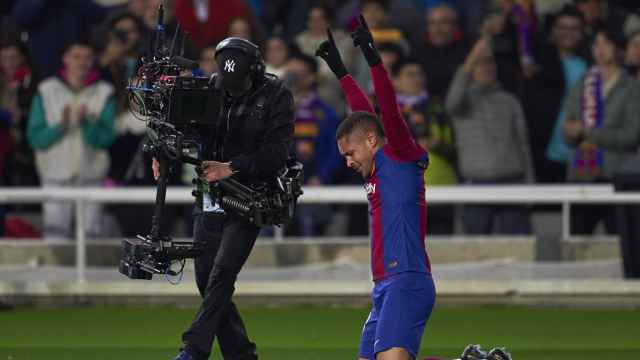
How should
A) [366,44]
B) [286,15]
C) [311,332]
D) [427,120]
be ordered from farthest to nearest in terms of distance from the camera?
[286,15] → [427,120] → [311,332] → [366,44]

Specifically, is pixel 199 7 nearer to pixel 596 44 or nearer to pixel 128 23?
pixel 128 23

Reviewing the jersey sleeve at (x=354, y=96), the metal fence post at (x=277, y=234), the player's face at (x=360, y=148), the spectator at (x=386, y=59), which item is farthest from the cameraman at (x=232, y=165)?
the spectator at (x=386, y=59)

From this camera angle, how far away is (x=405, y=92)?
1688cm

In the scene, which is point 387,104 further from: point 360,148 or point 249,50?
point 249,50

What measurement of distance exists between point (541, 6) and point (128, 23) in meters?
4.51

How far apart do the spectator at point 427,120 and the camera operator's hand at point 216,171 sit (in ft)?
20.0

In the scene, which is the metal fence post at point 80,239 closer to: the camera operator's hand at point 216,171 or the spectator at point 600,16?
the camera operator's hand at point 216,171

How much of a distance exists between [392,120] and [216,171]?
192 cm

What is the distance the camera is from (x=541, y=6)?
19.0 metres

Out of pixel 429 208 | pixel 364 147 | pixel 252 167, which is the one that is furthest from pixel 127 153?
pixel 364 147

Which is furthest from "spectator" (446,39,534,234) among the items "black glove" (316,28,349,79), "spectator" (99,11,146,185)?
"black glove" (316,28,349,79)

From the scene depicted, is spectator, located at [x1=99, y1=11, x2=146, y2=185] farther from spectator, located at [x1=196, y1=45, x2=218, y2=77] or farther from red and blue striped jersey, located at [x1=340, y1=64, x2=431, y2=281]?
red and blue striped jersey, located at [x1=340, y1=64, x2=431, y2=281]

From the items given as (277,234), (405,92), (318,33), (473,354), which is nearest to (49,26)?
(318,33)

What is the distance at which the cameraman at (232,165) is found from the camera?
10.8 metres
